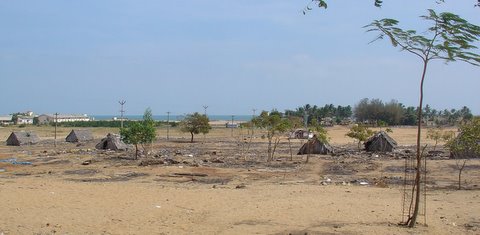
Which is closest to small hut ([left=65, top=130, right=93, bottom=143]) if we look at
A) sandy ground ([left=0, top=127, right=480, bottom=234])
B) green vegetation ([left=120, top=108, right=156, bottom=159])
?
green vegetation ([left=120, top=108, right=156, bottom=159])

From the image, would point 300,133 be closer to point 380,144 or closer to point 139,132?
point 380,144

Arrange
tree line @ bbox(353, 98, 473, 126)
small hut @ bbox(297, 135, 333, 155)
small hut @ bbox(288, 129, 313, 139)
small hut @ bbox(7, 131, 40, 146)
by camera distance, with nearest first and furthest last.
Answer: small hut @ bbox(288, 129, 313, 139)
small hut @ bbox(297, 135, 333, 155)
small hut @ bbox(7, 131, 40, 146)
tree line @ bbox(353, 98, 473, 126)

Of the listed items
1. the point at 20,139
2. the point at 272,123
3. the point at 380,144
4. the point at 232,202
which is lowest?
the point at 232,202

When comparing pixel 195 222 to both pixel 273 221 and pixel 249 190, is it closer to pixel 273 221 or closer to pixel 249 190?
pixel 273 221

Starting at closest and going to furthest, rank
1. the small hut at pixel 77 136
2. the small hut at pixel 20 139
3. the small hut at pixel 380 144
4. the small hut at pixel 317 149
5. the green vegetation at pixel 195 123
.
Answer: the small hut at pixel 317 149
the small hut at pixel 380 144
the small hut at pixel 20 139
the small hut at pixel 77 136
the green vegetation at pixel 195 123

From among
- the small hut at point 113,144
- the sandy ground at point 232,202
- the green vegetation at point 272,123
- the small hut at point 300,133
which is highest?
the green vegetation at point 272,123

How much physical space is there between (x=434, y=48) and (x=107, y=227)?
21.9 ft

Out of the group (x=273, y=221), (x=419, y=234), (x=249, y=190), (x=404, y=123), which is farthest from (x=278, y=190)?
(x=404, y=123)

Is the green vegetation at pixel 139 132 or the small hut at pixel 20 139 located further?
the small hut at pixel 20 139

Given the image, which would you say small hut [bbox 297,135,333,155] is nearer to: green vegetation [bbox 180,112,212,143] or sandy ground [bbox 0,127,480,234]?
sandy ground [bbox 0,127,480,234]

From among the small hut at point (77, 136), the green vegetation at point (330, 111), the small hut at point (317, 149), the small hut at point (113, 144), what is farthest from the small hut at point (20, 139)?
the green vegetation at point (330, 111)

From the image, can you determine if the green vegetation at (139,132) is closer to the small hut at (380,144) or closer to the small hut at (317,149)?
the small hut at (317,149)

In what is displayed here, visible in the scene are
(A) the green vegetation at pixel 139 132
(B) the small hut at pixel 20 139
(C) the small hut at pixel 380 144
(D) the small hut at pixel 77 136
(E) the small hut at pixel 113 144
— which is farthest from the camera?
(D) the small hut at pixel 77 136

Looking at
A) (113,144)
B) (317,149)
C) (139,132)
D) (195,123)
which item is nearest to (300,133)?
(317,149)
